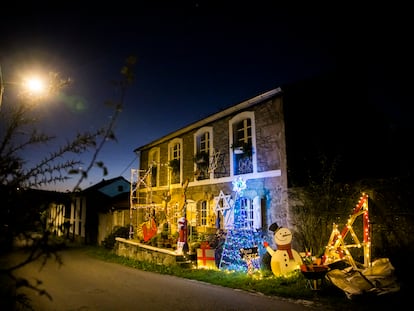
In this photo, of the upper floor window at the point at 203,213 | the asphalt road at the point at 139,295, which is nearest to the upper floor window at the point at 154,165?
the upper floor window at the point at 203,213

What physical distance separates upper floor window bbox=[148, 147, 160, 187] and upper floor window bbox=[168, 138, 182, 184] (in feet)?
5.19

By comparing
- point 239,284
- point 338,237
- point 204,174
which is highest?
point 204,174

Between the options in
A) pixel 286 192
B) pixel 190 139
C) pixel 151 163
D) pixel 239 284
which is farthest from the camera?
pixel 151 163

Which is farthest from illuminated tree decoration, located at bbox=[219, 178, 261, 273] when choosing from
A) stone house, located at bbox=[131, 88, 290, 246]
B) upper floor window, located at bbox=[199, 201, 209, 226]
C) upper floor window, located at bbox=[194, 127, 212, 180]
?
upper floor window, located at bbox=[194, 127, 212, 180]

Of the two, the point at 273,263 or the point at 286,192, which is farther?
the point at 286,192

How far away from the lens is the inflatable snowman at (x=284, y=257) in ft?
35.2

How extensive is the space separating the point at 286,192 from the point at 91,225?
2044cm

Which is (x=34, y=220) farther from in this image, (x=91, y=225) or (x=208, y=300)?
(x=91, y=225)

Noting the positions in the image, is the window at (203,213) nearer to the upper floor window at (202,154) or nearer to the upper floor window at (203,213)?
the upper floor window at (203,213)

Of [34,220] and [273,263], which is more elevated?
[34,220]

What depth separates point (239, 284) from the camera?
33.6 feet

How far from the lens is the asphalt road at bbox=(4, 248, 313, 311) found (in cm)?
796

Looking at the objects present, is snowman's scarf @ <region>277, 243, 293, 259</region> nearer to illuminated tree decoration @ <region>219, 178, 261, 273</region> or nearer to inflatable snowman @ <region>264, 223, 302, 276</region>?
inflatable snowman @ <region>264, 223, 302, 276</region>

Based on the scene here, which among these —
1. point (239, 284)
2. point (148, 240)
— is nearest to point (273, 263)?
point (239, 284)
